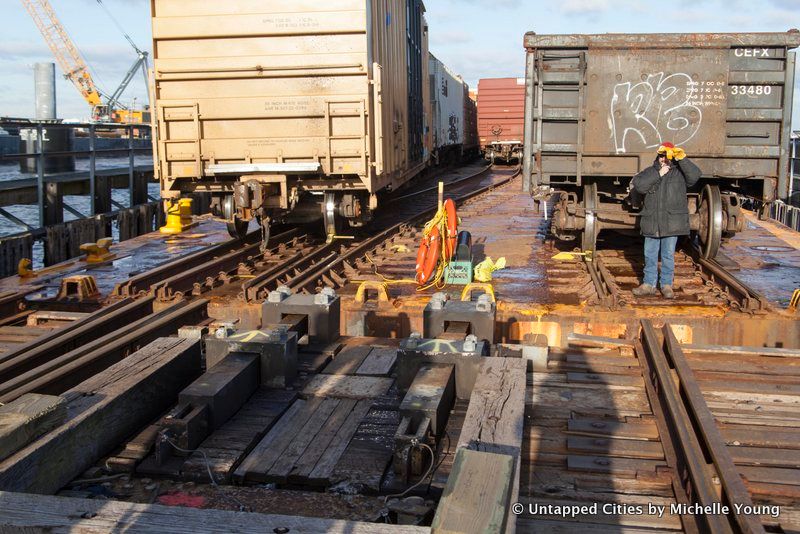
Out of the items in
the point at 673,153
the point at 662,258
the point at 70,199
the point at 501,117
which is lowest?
the point at 70,199

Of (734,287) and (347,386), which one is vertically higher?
(734,287)

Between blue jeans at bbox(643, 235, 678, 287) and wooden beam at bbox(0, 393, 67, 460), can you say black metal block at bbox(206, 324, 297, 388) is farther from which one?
blue jeans at bbox(643, 235, 678, 287)

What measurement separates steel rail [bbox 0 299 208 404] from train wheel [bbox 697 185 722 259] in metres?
6.17

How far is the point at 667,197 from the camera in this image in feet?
26.5

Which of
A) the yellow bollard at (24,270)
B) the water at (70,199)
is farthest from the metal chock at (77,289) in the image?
the water at (70,199)

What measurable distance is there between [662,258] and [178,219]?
996cm

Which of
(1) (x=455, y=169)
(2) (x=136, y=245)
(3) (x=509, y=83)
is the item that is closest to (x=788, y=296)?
(2) (x=136, y=245)

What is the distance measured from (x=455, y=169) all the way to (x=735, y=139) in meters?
26.6

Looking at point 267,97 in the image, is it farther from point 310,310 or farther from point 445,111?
point 445,111

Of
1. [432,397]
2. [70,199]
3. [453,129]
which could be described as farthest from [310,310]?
[70,199]

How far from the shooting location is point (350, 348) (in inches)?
233

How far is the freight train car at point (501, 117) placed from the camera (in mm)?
37625

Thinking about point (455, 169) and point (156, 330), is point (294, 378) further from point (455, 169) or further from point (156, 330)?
point (455, 169)

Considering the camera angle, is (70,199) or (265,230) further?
(70,199)
